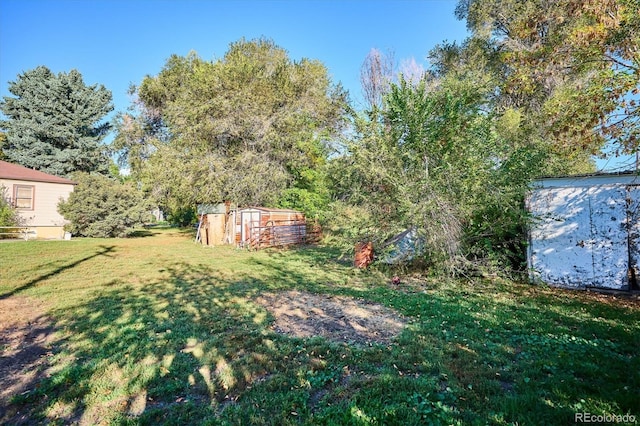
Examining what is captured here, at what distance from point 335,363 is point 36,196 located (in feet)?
69.9

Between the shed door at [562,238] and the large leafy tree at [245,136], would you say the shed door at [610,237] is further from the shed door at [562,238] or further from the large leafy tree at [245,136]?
the large leafy tree at [245,136]

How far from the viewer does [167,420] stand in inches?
92.0

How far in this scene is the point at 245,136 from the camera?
55.5 ft

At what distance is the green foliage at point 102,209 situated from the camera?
17.1 m

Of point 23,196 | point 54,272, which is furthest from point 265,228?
point 23,196

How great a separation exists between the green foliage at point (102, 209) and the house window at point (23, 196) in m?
1.60

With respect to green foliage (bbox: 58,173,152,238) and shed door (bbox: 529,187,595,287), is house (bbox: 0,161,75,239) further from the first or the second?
shed door (bbox: 529,187,595,287)

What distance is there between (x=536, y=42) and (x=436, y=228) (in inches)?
510

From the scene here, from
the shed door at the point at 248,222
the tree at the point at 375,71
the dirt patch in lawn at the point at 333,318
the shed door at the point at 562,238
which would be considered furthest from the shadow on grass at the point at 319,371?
the tree at the point at 375,71

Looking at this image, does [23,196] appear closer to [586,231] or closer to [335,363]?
[335,363]

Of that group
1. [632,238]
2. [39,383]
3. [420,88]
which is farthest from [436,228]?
[39,383]

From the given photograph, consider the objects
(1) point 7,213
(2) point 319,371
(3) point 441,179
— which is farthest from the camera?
(1) point 7,213

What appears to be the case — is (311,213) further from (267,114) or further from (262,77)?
(262,77)

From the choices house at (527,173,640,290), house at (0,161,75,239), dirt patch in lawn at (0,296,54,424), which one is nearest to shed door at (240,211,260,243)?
dirt patch in lawn at (0,296,54,424)
